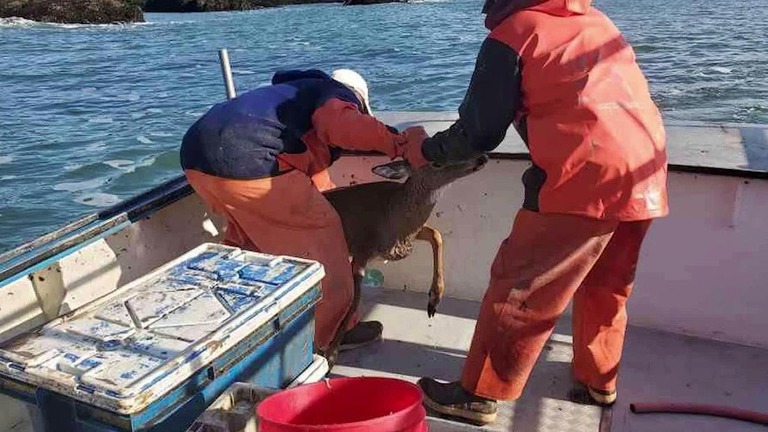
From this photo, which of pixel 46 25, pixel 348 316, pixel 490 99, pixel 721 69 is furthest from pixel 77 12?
pixel 490 99

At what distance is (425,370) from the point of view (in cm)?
407

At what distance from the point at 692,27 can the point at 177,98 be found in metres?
15.2

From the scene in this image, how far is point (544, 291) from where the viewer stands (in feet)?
9.97

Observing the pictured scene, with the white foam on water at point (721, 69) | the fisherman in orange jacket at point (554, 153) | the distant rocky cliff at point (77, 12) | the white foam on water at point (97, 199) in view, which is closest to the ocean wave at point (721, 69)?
the white foam on water at point (721, 69)

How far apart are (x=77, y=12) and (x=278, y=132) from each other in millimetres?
42954

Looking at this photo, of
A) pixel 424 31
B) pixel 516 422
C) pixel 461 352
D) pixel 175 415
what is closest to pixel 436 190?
pixel 461 352

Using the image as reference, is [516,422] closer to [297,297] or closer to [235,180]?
[297,297]

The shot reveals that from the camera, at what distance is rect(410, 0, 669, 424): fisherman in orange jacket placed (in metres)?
2.78

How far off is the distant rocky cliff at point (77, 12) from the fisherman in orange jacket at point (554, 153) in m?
43.3

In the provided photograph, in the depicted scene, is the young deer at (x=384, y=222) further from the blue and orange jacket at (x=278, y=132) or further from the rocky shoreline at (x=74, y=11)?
the rocky shoreline at (x=74, y=11)

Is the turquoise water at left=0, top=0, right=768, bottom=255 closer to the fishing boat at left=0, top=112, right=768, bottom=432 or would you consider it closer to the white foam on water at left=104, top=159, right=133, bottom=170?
the white foam on water at left=104, top=159, right=133, bottom=170

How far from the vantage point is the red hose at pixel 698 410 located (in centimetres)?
348

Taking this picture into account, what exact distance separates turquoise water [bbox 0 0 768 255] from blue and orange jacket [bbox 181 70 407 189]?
7040 millimetres

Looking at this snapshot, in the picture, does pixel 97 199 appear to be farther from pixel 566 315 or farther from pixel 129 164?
pixel 566 315
